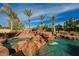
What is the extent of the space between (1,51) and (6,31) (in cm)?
27

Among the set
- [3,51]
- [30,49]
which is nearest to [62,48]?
[30,49]

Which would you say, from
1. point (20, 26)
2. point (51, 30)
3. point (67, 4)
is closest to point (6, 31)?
point (20, 26)

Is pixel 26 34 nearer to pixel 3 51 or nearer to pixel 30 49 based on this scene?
pixel 30 49

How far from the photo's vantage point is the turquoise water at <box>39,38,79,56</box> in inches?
156

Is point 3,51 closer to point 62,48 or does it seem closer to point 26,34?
point 26,34

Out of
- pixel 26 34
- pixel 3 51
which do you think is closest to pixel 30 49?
pixel 26 34

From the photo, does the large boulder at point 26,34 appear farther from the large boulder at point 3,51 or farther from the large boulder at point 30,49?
the large boulder at point 3,51

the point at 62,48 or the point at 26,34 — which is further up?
the point at 26,34

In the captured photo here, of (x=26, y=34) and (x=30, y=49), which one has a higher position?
(x=26, y=34)

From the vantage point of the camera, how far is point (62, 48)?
4.00 meters

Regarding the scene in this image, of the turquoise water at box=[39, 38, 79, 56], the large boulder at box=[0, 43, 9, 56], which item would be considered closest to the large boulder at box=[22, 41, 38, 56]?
the turquoise water at box=[39, 38, 79, 56]

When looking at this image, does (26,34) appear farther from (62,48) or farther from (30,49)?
(62,48)

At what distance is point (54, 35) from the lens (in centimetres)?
403

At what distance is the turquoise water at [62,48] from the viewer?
396 centimetres
